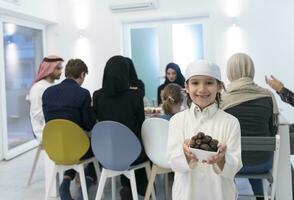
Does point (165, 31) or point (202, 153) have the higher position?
point (165, 31)

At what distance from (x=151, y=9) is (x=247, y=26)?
1.60m

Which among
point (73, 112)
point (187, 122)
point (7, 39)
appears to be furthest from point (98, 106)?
point (7, 39)

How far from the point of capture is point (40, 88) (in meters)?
3.28

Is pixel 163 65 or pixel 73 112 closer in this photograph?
pixel 73 112

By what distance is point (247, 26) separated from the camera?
17.5ft

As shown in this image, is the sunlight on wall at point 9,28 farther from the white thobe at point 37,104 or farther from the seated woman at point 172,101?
the seated woman at point 172,101

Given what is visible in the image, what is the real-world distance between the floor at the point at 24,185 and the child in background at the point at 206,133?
1557mm

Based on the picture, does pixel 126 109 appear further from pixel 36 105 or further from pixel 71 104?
pixel 36 105

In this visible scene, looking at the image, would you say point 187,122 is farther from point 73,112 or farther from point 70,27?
point 70,27

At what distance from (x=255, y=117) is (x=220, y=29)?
3.48m

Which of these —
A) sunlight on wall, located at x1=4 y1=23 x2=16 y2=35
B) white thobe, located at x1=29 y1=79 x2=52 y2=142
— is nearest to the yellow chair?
white thobe, located at x1=29 y1=79 x2=52 y2=142

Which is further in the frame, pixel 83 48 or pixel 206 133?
pixel 83 48

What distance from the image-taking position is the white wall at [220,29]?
17.2ft

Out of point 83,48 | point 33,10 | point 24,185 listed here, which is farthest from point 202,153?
point 83,48
